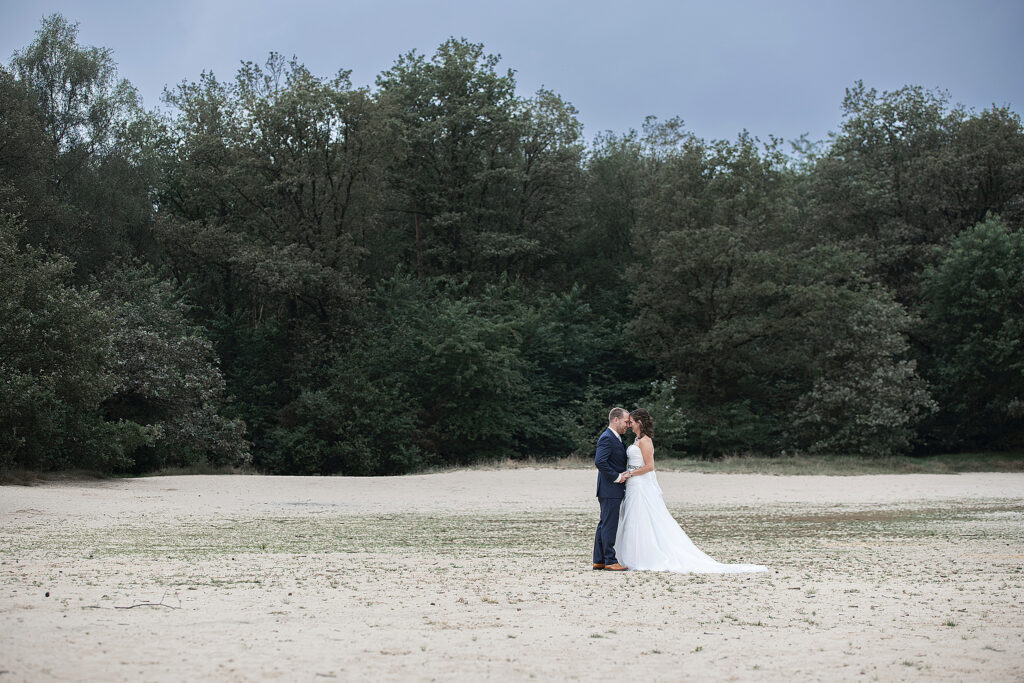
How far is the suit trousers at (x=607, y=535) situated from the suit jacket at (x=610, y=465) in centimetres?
11

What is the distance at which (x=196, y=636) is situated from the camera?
276 inches

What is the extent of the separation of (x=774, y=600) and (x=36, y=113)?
3723 centimetres

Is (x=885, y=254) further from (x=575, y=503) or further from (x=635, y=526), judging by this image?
(x=635, y=526)

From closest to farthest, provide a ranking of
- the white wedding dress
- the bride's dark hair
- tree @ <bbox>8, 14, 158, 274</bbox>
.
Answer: the white wedding dress < the bride's dark hair < tree @ <bbox>8, 14, 158, 274</bbox>

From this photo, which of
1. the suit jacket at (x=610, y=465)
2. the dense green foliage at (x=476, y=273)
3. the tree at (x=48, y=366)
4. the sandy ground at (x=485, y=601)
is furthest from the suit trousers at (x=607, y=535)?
the dense green foliage at (x=476, y=273)

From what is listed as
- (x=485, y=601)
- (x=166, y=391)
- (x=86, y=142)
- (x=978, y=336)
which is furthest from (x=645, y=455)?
(x=86, y=142)

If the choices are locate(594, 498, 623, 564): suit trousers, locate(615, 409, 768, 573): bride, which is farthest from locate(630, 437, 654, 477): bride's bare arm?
locate(594, 498, 623, 564): suit trousers

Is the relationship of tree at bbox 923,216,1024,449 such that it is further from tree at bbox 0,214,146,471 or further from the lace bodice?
the lace bodice

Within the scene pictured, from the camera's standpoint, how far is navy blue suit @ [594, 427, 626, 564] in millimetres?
11305

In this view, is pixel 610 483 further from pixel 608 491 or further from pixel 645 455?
pixel 645 455

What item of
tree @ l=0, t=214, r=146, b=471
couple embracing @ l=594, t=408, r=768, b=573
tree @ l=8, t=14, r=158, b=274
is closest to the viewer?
couple embracing @ l=594, t=408, r=768, b=573

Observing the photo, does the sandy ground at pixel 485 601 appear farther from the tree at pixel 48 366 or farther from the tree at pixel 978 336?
the tree at pixel 978 336

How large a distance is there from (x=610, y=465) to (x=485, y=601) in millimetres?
3233

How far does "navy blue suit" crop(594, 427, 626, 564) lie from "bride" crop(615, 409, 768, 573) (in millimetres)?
131
